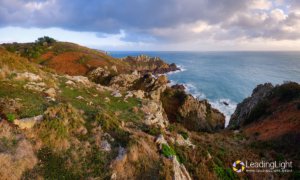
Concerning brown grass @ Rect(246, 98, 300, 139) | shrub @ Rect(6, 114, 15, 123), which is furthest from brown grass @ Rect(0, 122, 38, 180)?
brown grass @ Rect(246, 98, 300, 139)

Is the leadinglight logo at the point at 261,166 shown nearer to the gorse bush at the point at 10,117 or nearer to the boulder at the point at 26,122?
the boulder at the point at 26,122

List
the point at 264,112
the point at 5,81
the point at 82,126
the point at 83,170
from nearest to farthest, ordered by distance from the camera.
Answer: the point at 83,170, the point at 82,126, the point at 5,81, the point at 264,112

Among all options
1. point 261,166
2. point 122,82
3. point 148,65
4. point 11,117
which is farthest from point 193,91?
point 11,117

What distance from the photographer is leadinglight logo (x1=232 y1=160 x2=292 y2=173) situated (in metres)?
9.27

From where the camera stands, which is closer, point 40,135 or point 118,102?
point 40,135

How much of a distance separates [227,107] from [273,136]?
134 feet

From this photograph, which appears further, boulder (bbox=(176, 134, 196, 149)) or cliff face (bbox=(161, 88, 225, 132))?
cliff face (bbox=(161, 88, 225, 132))

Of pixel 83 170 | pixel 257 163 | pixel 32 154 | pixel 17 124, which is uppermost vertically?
pixel 17 124

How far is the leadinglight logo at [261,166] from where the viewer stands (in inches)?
365

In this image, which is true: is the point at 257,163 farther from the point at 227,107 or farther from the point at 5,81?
the point at 227,107

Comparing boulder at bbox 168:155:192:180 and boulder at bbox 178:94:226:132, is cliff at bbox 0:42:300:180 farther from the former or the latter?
boulder at bbox 178:94:226:132

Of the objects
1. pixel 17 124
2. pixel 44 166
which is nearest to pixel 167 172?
pixel 44 166

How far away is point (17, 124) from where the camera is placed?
5.68 meters

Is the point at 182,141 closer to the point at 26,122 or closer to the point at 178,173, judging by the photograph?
the point at 178,173
